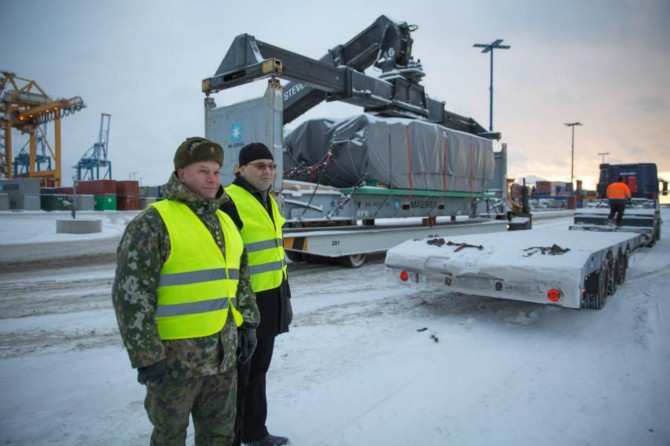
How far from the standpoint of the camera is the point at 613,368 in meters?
3.64

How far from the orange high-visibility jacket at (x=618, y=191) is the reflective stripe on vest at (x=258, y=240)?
11.5m

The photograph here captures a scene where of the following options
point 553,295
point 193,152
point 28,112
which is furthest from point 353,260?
point 28,112

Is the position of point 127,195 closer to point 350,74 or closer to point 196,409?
point 350,74

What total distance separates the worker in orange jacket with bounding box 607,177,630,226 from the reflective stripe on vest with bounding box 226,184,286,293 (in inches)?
453

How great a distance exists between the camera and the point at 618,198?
11172 millimetres

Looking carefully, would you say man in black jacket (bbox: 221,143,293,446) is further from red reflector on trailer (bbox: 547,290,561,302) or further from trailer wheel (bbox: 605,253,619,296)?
trailer wheel (bbox: 605,253,619,296)

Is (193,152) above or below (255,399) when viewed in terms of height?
above

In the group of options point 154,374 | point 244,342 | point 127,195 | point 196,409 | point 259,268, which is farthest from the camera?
point 127,195

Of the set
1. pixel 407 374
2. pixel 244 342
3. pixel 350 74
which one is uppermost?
pixel 350 74

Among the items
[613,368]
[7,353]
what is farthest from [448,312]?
[7,353]

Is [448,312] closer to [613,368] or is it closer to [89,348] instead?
[613,368]

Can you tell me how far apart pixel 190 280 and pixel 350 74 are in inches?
310

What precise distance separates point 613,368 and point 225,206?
139 inches

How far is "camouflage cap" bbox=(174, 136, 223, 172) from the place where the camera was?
75.5 inches
